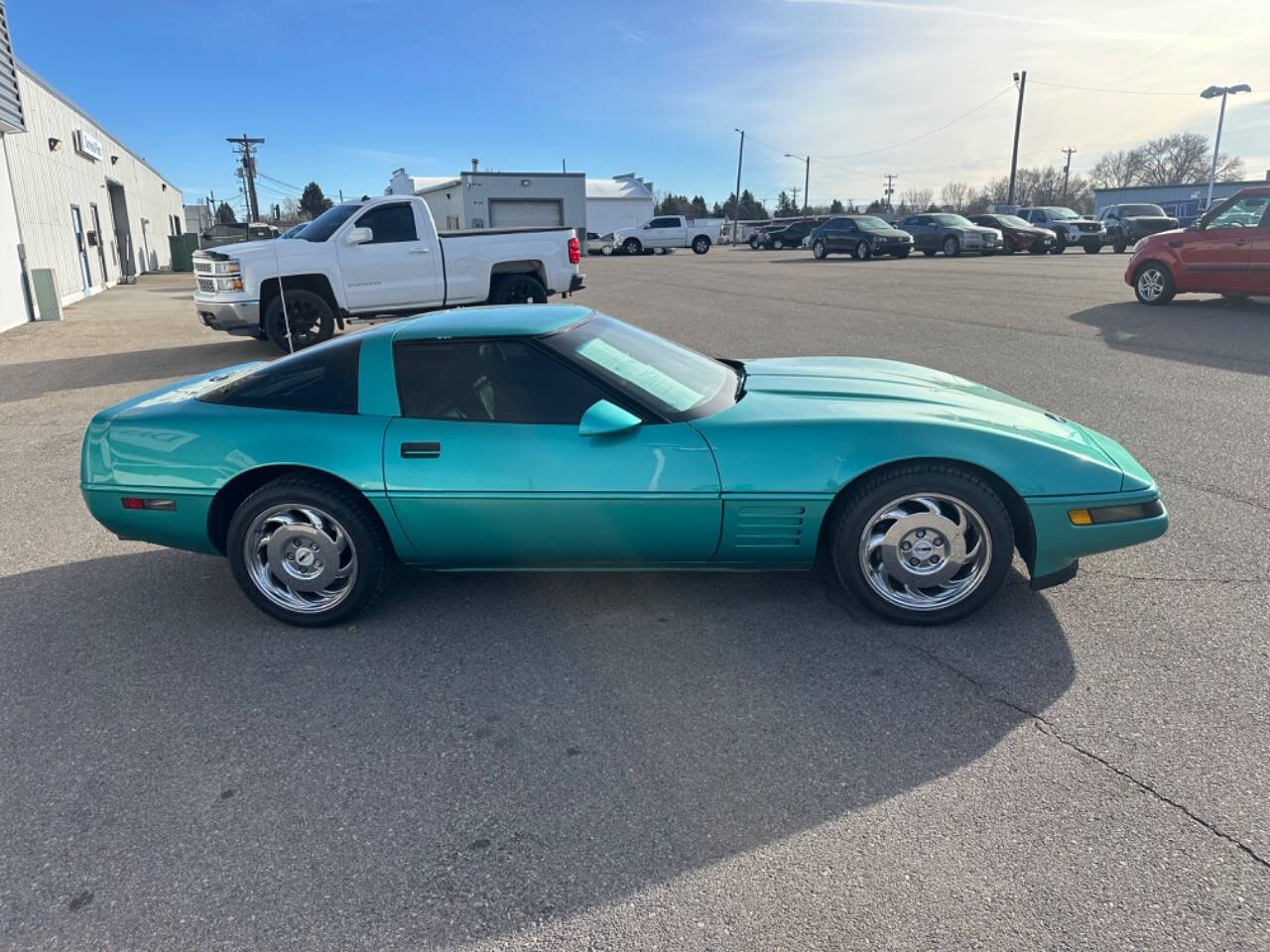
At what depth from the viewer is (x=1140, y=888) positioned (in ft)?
7.00

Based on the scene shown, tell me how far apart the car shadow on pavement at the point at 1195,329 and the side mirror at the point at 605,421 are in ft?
25.7

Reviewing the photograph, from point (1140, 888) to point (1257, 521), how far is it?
10.4ft

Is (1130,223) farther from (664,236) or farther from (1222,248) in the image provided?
(664,236)

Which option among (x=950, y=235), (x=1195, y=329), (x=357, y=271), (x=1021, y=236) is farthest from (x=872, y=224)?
(x=357, y=271)

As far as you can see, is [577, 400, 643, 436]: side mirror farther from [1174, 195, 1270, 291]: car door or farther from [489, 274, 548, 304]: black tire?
[1174, 195, 1270, 291]: car door

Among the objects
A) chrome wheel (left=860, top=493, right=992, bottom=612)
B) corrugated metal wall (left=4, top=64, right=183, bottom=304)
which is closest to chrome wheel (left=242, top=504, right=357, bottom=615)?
chrome wheel (left=860, top=493, right=992, bottom=612)

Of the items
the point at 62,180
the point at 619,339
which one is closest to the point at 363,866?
the point at 619,339

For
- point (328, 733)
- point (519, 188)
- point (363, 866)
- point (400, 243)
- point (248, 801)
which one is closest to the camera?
point (363, 866)

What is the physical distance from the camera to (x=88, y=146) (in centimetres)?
2342

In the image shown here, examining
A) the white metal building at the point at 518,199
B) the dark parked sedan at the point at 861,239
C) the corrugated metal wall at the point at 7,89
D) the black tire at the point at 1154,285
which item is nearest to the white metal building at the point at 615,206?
the white metal building at the point at 518,199

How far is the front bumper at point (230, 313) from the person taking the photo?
34.0 feet

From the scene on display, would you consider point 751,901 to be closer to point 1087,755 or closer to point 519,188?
point 1087,755

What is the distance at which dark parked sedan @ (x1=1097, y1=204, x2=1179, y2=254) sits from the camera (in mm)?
28734

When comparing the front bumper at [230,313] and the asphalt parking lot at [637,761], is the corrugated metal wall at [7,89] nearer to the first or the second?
the front bumper at [230,313]
